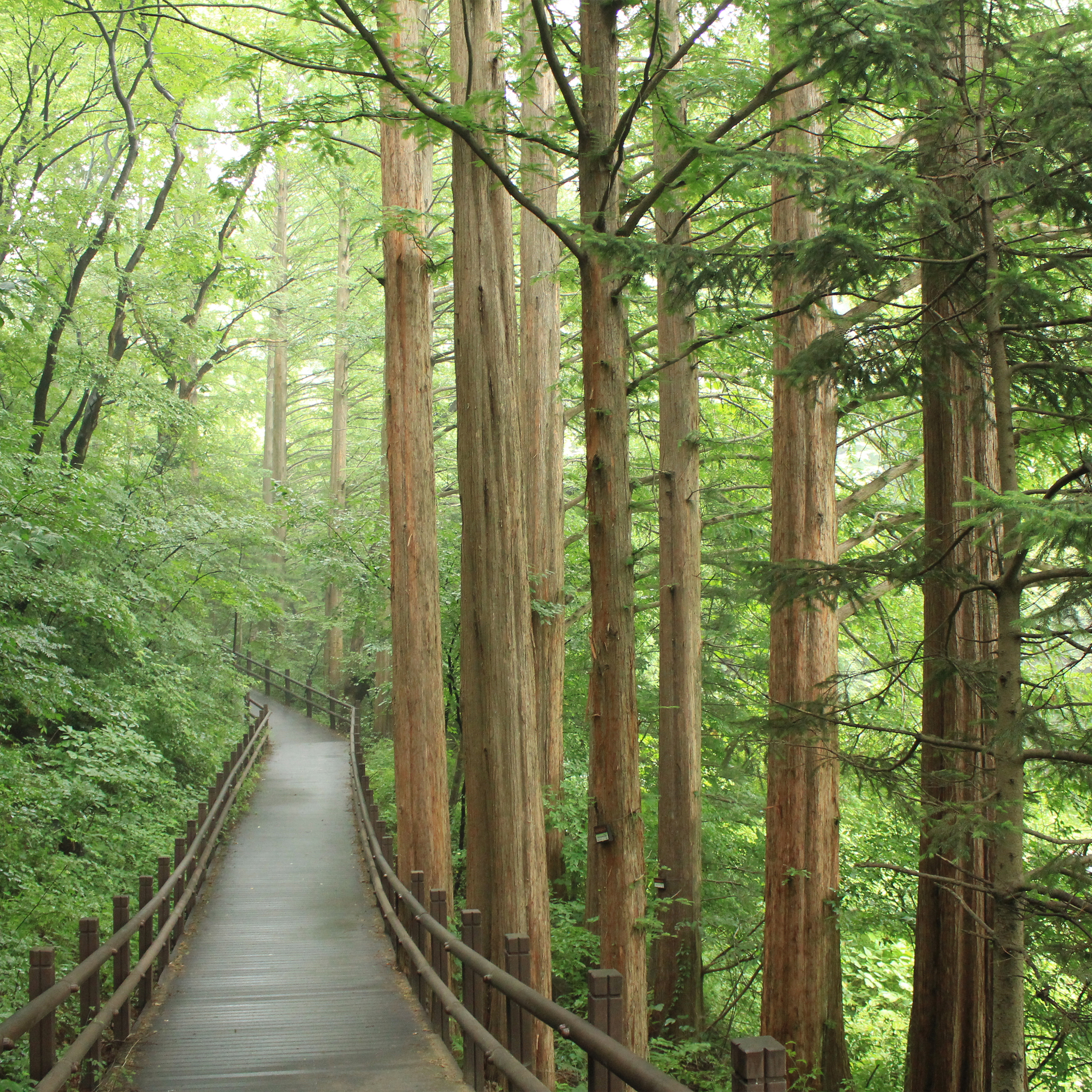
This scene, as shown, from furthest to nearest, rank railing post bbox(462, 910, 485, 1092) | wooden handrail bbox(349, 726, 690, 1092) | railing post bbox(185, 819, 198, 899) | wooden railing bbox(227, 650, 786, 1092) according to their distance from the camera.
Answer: railing post bbox(185, 819, 198, 899)
railing post bbox(462, 910, 485, 1092)
wooden handrail bbox(349, 726, 690, 1092)
wooden railing bbox(227, 650, 786, 1092)

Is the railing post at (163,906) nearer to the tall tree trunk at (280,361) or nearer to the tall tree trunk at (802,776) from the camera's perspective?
the tall tree trunk at (802,776)

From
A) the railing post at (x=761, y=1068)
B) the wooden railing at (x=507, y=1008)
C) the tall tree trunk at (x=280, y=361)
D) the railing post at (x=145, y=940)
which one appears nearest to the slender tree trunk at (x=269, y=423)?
the tall tree trunk at (x=280, y=361)

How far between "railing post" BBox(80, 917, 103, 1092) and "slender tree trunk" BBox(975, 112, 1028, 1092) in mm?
4925

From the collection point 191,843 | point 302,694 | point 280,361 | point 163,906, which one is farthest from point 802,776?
point 302,694

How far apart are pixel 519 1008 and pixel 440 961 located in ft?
6.63

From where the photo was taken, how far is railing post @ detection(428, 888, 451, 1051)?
21.8 ft

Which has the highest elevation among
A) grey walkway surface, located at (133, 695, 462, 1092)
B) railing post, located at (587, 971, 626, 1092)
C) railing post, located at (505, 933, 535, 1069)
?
railing post, located at (587, 971, 626, 1092)

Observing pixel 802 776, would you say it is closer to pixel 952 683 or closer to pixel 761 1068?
pixel 952 683

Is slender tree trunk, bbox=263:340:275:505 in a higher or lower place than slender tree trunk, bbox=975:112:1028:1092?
higher

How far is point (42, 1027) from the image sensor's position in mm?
4719

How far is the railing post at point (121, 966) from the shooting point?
664 centimetres

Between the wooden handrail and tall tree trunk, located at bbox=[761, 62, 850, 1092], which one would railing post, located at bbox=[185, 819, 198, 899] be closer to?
the wooden handrail

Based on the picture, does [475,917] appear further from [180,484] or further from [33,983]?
[180,484]

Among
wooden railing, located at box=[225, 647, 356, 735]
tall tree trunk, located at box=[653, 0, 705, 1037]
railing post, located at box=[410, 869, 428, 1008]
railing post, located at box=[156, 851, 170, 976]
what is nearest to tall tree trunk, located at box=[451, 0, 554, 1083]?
railing post, located at box=[410, 869, 428, 1008]
